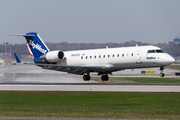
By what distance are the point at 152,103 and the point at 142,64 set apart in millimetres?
16254

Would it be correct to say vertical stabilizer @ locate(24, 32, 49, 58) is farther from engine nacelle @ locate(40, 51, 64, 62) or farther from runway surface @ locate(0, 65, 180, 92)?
runway surface @ locate(0, 65, 180, 92)

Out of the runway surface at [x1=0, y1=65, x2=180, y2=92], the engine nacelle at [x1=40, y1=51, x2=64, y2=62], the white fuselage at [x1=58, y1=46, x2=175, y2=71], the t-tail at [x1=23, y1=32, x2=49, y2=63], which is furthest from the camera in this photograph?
the t-tail at [x1=23, y1=32, x2=49, y2=63]

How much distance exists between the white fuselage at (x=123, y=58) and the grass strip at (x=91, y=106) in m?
12.4

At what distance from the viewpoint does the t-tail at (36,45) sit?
41906 millimetres

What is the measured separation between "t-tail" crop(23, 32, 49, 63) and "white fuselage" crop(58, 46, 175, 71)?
4.75 metres

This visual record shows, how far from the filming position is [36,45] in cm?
4209

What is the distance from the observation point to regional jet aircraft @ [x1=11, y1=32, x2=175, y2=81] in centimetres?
3462

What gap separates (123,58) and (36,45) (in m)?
13.3

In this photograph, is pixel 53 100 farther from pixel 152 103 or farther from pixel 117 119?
pixel 117 119

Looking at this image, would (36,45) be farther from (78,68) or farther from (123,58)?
(123,58)

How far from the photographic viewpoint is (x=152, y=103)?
19.1 m

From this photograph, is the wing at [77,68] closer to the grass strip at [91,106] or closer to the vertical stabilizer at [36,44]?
the vertical stabilizer at [36,44]

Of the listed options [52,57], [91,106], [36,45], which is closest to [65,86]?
[52,57]

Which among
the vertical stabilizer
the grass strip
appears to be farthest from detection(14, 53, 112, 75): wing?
the grass strip
